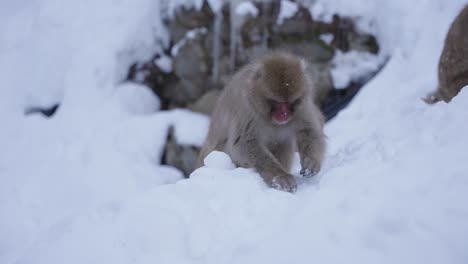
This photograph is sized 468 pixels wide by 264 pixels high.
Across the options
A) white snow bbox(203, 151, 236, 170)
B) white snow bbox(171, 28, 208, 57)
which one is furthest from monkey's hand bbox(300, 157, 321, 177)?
white snow bbox(171, 28, 208, 57)

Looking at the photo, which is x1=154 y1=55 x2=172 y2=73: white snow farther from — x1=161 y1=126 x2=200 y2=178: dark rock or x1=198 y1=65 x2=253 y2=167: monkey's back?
x1=198 y1=65 x2=253 y2=167: monkey's back

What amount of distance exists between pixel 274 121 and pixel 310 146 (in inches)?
12.4

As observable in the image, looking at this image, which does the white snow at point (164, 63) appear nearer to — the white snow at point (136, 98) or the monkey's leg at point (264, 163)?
the white snow at point (136, 98)

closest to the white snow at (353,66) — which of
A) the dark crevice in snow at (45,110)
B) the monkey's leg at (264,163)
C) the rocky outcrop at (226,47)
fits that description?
the rocky outcrop at (226,47)

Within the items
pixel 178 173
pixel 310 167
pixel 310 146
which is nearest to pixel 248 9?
pixel 178 173

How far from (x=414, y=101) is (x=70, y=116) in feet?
18.5

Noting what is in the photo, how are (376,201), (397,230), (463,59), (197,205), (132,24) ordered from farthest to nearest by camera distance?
(132,24) → (463,59) → (197,205) → (376,201) → (397,230)

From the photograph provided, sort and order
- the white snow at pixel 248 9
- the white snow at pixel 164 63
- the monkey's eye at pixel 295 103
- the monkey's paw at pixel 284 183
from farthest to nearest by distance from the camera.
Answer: the white snow at pixel 164 63, the white snow at pixel 248 9, the monkey's eye at pixel 295 103, the monkey's paw at pixel 284 183

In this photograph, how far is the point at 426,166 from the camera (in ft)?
5.20

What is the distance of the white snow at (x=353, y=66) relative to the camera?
21.5 ft

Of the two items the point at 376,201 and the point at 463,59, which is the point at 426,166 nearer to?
the point at 376,201

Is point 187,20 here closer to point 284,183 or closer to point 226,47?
point 226,47

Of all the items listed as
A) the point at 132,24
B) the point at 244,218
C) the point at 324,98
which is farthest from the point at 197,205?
the point at 132,24

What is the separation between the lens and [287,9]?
22.5 ft
